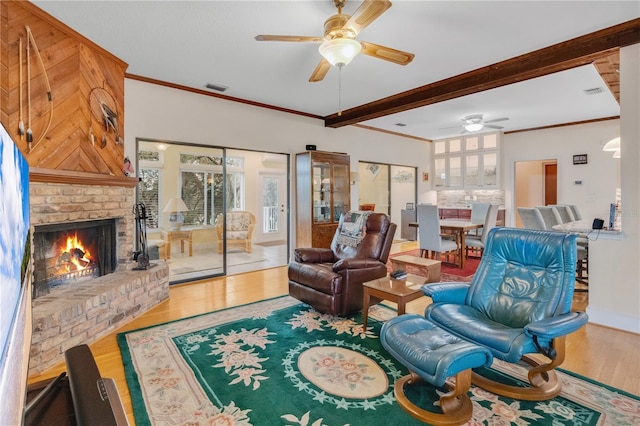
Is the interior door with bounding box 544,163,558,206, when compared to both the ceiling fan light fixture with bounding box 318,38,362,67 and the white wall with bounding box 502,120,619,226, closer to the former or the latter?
the white wall with bounding box 502,120,619,226

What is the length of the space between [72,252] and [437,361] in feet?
11.4

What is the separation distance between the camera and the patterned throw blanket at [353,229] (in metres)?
3.73

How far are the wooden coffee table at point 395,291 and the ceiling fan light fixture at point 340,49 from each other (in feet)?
6.23

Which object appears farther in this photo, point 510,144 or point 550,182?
point 550,182

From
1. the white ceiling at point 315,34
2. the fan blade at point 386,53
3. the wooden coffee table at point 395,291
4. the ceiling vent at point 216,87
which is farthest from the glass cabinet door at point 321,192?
the fan blade at point 386,53

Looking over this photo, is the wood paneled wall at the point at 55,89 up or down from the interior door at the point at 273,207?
up

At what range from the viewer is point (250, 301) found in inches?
149

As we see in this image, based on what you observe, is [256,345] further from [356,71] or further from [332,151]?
[332,151]

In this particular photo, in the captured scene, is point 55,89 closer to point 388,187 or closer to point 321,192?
point 321,192

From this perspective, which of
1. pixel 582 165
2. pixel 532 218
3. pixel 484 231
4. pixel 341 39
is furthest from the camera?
pixel 582 165

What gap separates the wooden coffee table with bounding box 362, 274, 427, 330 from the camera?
2.61 metres

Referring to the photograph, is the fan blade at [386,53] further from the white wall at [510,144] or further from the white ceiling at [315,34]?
the white wall at [510,144]

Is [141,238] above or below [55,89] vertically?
below

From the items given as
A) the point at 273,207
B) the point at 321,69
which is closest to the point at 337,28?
the point at 321,69
